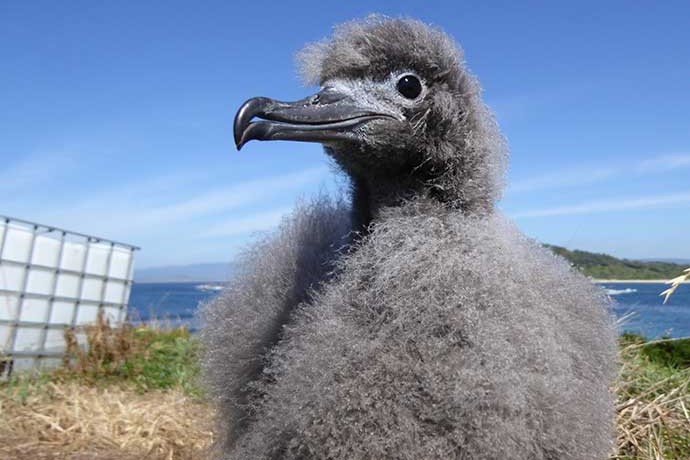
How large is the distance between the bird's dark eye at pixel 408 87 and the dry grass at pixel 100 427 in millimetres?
2603

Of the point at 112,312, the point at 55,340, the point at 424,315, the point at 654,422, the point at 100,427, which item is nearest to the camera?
the point at 424,315

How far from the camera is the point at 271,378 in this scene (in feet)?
8.08

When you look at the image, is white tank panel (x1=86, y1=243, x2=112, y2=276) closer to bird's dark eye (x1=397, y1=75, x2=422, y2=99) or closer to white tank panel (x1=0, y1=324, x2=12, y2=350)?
white tank panel (x1=0, y1=324, x2=12, y2=350)

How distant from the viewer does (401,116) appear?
2.20 metres

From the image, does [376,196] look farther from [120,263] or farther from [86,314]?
[120,263]

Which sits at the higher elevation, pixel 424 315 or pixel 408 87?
pixel 408 87

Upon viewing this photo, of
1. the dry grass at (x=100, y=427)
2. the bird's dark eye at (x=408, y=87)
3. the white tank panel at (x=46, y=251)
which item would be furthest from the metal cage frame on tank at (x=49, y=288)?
the bird's dark eye at (x=408, y=87)

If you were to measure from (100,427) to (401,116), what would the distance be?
344cm

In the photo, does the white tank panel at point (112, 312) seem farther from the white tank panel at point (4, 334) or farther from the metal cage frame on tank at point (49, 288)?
the white tank panel at point (4, 334)

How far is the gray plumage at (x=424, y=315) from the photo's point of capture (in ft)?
6.53

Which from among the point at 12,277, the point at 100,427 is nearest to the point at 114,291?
the point at 12,277

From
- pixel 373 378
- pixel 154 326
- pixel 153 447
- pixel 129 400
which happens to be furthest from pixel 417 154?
pixel 154 326

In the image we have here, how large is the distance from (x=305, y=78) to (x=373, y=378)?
124 cm

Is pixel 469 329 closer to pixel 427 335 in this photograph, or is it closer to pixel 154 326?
pixel 427 335
